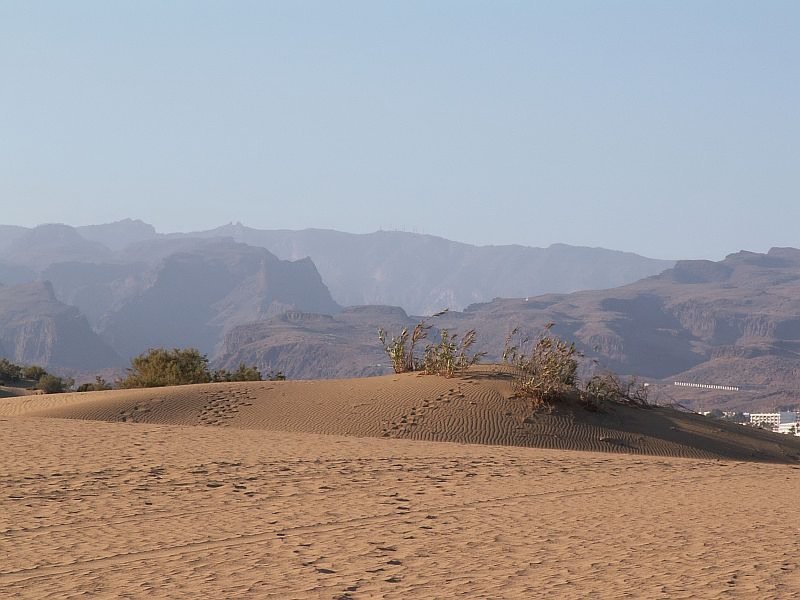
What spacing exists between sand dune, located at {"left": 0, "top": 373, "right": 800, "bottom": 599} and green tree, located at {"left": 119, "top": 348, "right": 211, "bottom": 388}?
832cm

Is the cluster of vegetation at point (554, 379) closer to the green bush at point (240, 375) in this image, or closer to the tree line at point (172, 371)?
the tree line at point (172, 371)

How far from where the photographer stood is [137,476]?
12.8 metres

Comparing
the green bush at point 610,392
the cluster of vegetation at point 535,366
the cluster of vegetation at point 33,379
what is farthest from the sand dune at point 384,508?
the cluster of vegetation at point 33,379

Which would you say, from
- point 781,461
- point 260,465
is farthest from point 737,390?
point 260,465

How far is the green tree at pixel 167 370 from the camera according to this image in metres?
30.1

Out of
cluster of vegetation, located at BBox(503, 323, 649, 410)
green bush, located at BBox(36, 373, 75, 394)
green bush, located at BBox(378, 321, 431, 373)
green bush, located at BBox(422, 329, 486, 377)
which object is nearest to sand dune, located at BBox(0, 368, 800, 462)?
cluster of vegetation, located at BBox(503, 323, 649, 410)

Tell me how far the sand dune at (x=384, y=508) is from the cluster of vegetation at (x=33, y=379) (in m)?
17.8

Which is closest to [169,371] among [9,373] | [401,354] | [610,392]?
[401,354]

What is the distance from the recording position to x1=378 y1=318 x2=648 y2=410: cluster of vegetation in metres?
22.4

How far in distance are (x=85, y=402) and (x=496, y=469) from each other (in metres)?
11.0

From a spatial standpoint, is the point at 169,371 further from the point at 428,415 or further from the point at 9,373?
the point at 9,373

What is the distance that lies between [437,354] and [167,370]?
922 centimetres

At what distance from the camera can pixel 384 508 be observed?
11.5 m

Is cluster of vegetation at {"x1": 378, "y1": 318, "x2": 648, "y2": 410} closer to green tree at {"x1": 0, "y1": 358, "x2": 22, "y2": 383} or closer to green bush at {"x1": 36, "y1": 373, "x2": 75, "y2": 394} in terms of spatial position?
green bush at {"x1": 36, "y1": 373, "x2": 75, "y2": 394}
